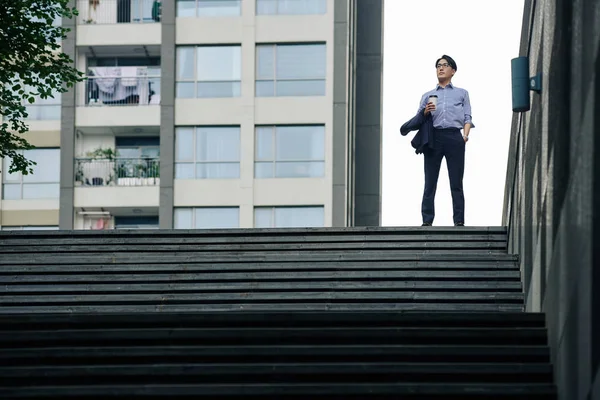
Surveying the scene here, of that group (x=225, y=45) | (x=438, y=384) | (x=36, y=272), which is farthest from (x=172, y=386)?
(x=225, y=45)

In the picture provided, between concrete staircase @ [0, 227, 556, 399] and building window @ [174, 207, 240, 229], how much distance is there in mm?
31579

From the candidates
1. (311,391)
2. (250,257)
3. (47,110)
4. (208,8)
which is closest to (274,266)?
(250,257)

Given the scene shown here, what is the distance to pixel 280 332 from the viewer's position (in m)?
10.8

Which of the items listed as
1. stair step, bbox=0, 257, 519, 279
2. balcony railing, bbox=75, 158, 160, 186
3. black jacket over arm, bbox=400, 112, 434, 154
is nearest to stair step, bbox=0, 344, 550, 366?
stair step, bbox=0, 257, 519, 279

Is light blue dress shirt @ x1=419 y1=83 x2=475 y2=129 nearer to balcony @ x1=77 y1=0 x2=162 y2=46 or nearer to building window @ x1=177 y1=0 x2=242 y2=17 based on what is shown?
building window @ x1=177 y1=0 x2=242 y2=17

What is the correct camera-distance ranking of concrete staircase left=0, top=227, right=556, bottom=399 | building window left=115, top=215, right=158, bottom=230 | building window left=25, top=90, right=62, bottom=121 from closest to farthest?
1. concrete staircase left=0, top=227, right=556, bottom=399
2. building window left=115, top=215, right=158, bottom=230
3. building window left=25, top=90, right=62, bottom=121

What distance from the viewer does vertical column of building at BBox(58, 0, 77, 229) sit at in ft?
157

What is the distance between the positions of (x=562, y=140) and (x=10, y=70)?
42.6 feet

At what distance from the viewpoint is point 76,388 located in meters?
10.2

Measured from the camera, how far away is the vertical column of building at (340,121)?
4581cm

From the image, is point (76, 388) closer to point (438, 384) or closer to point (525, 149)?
point (438, 384)

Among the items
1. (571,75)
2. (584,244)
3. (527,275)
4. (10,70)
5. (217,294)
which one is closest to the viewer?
(584,244)

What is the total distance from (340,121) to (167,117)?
16.9ft

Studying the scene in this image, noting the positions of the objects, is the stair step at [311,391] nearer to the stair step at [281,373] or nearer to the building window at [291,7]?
the stair step at [281,373]
